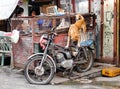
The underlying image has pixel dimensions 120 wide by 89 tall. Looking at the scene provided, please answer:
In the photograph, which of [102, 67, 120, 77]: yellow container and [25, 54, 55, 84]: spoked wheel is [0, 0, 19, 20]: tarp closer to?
[25, 54, 55, 84]: spoked wheel

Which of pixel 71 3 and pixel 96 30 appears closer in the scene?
pixel 96 30

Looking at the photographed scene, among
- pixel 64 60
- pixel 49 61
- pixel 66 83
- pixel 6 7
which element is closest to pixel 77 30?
pixel 64 60

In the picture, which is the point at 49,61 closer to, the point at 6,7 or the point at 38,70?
the point at 38,70

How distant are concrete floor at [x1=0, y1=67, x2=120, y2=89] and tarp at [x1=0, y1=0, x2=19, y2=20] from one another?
172 centimetres

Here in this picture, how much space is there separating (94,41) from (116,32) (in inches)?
26.9

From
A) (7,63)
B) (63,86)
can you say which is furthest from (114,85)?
(7,63)

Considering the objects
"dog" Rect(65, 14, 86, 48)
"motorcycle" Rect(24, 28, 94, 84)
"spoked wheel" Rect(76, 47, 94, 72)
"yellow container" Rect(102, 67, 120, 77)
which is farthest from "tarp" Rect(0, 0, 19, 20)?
"yellow container" Rect(102, 67, 120, 77)

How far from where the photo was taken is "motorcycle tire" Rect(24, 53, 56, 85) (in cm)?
867

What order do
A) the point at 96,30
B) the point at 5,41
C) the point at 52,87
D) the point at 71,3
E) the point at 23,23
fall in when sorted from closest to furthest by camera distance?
the point at 52,87 < the point at 23,23 < the point at 5,41 < the point at 96,30 < the point at 71,3

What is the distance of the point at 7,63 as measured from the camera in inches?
426

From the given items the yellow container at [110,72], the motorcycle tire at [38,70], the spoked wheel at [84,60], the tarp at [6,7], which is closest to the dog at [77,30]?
the spoked wheel at [84,60]

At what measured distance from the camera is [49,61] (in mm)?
8688

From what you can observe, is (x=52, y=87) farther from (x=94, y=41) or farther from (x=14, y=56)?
(x=94, y=41)

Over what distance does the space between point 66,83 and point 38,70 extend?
76 cm
